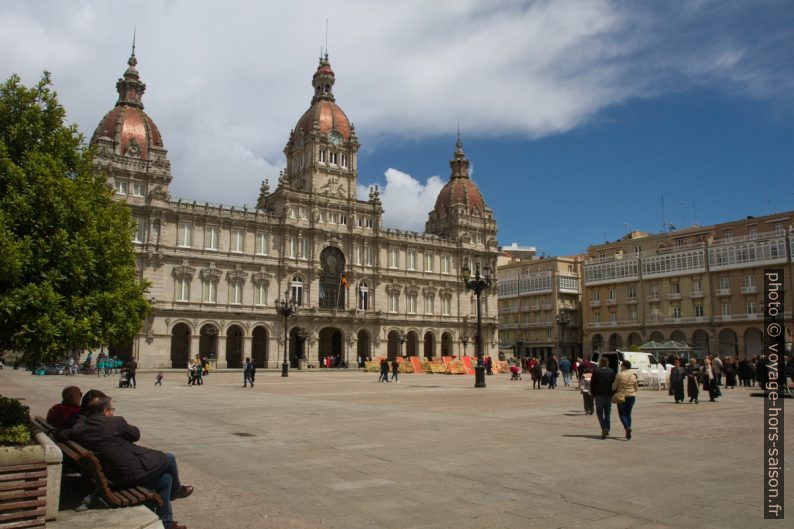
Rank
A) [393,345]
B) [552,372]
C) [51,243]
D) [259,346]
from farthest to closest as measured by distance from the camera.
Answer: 1. [393,345]
2. [259,346]
3. [552,372]
4. [51,243]

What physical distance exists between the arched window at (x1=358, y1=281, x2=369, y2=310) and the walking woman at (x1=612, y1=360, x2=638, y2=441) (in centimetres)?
5075

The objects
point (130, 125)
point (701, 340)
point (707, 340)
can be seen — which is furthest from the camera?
point (701, 340)

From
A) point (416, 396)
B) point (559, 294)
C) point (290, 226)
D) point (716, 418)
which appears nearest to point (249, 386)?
point (416, 396)

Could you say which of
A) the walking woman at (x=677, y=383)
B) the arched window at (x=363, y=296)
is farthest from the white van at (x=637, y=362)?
the arched window at (x=363, y=296)

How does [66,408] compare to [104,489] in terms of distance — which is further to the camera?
[66,408]

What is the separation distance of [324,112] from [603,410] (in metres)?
57.3

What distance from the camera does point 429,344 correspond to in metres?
67.9

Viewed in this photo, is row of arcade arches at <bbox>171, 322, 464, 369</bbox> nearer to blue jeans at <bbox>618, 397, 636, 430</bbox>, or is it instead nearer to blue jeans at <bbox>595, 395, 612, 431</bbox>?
blue jeans at <bbox>595, 395, 612, 431</bbox>

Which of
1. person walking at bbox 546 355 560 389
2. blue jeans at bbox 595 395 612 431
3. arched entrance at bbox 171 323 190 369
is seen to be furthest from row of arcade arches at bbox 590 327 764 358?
blue jeans at bbox 595 395 612 431

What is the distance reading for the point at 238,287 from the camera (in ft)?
182

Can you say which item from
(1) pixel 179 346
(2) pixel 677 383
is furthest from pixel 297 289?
(2) pixel 677 383

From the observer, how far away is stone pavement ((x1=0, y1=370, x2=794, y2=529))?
655cm

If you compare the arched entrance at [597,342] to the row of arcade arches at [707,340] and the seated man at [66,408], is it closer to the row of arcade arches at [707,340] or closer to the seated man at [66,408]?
the row of arcade arches at [707,340]

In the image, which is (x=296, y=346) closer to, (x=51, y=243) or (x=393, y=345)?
(x=393, y=345)
